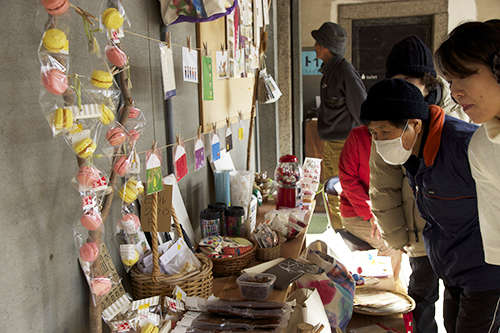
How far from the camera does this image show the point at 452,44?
1138mm

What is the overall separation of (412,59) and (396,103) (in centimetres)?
60

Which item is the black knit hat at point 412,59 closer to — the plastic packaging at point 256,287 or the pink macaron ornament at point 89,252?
the plastic packaging at point 256,287

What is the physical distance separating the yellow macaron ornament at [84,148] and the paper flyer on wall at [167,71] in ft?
2.17

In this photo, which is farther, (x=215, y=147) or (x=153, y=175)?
(x=215, y=147)

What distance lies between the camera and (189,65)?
5.94 feet

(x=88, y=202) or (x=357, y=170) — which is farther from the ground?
(x=88, y=202)

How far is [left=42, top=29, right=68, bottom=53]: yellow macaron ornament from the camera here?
810mm

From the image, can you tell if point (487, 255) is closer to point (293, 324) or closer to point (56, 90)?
point (293, 324)

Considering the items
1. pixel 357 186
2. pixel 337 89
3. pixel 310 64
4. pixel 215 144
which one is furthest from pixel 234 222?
pixel 310 64

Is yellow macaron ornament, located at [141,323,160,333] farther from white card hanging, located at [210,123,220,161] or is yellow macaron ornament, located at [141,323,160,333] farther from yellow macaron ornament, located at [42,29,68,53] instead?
white card hanging, located at [210,123,220,161]

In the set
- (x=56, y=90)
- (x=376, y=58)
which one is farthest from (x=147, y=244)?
(x=376, y=58)

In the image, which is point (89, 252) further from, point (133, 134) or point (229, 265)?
point (229, 265)

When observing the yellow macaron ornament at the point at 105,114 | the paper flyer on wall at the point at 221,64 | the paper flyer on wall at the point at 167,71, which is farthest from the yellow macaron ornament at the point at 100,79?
the paper flyer on wall at the point at 221,64

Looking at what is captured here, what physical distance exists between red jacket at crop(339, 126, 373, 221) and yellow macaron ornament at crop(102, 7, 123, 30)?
5.51ft
